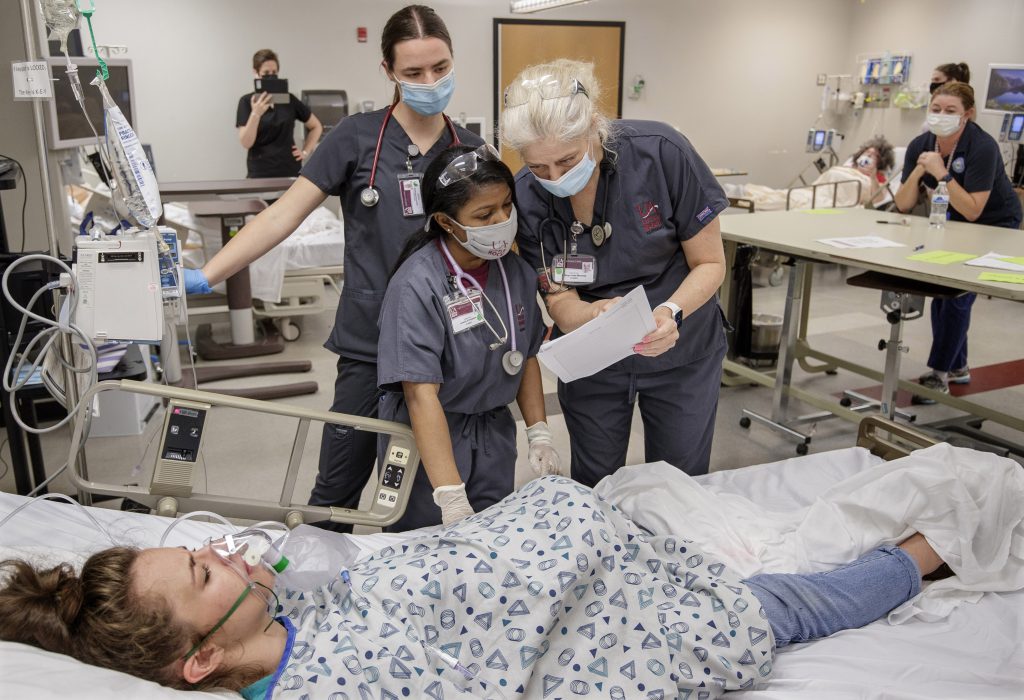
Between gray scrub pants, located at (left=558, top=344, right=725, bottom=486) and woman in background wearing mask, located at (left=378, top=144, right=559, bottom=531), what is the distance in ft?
0.65

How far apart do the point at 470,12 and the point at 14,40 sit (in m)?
4.90

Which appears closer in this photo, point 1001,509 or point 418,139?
point 1001,509

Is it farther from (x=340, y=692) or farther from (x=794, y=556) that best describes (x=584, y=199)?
(x=340, y=692)

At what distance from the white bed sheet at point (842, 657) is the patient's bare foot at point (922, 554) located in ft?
0.36

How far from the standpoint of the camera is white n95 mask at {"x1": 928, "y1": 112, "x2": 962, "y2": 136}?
3.62m

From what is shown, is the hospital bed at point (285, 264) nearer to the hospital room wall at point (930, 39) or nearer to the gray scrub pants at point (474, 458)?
the gray scrub pants at point (474, 458)

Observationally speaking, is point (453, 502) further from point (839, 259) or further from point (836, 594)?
point (839, 259)

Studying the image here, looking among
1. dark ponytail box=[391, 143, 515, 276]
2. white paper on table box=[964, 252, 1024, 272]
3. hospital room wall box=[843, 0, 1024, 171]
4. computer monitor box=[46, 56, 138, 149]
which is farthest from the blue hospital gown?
hospital room wall box=[843, 0, 1024, 171]

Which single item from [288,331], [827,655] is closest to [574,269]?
[827,655]

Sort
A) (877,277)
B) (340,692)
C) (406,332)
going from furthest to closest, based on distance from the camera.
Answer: (877,277) → (406,332) → (340,692)

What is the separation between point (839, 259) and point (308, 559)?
233cm

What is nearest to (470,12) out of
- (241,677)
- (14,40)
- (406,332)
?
(14,40)

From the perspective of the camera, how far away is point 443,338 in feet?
5.62

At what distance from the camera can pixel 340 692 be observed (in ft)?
4.19
